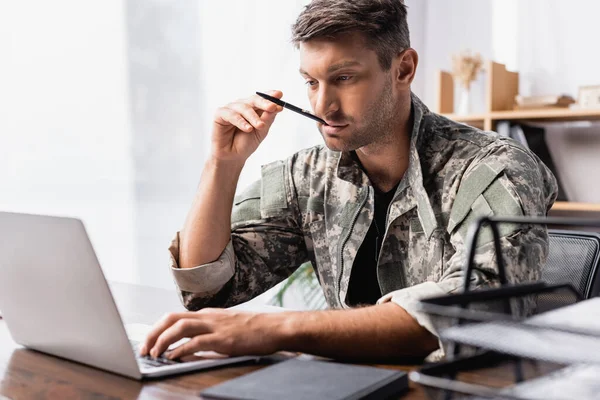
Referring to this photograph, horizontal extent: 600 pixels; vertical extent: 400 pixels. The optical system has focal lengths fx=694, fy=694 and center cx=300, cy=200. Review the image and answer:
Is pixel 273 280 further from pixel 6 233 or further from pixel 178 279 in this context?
pixel 6 233

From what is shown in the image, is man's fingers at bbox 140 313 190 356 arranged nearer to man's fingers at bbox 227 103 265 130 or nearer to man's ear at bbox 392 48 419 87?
man's fingers at bbox 227 103 265 130

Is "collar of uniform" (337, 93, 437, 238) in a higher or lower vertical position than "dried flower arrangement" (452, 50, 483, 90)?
lower

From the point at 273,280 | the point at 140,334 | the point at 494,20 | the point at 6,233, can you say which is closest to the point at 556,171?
the point at 494,20

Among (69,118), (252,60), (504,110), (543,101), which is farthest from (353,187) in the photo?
(504,110)

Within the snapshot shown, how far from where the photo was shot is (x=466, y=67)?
9.60 feet

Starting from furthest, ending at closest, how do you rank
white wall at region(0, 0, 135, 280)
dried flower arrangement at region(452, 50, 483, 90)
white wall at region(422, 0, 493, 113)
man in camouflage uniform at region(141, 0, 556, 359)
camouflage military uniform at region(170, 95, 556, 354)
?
1. white wall at region(422, 0, 493, 113)
2. dried flower arrangement at region(452, 50, 483, 90)
3. white wall at region(0, 0, 135, 280)
4. man in camouflage uniform at region(141, 0, 556, 359)
5. camouflage military uniform at region(170, 95, 556, 354)

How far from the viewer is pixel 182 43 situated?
256cm

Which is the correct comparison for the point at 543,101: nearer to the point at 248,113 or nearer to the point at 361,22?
the point at 361,22

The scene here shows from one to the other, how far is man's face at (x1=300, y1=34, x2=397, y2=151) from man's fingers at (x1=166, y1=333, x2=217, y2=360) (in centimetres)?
60

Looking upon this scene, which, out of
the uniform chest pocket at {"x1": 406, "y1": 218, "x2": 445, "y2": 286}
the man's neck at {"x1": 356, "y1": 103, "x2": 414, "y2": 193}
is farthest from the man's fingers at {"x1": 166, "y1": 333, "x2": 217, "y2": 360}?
the man's neck at {"x1": 356, "y1": 103, "x2": 414, "y2": 193}

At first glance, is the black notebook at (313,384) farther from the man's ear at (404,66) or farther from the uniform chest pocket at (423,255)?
the man's ear at (404,66)

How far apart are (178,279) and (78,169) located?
3.55ft

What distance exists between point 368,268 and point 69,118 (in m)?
1.25

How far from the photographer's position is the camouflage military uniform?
114cm
